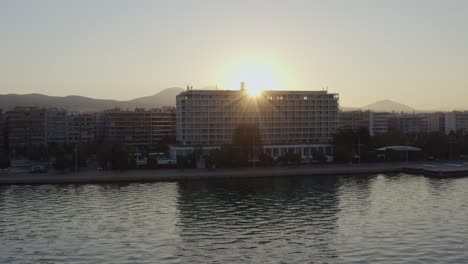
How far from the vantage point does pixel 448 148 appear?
51.5 meters

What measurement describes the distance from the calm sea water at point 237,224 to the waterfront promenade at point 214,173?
10.2 feet

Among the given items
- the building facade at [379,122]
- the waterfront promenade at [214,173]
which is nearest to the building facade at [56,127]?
the waterfront promenade at [214,173]

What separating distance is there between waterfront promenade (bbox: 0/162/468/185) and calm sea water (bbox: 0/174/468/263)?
3097mm

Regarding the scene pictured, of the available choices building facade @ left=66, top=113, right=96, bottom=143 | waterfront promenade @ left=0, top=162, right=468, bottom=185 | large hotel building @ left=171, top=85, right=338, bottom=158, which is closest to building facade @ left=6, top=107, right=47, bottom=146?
building facade @ left=66, top=113, right=96, bottom=143

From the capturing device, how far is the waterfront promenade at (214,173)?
37.4 metres

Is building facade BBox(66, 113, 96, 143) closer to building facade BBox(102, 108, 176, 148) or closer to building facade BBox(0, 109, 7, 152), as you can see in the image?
building facade BBox(102, 108, 176, 148)

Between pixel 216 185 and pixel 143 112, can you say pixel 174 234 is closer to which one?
pixel 216 185

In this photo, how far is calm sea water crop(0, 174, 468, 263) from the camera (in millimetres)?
16875

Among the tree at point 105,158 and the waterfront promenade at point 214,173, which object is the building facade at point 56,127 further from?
the waterfront promenade at point 214,173

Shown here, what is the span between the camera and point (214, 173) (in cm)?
4028

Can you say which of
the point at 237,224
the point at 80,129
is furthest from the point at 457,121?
the point at 237,224

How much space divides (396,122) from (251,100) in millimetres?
51645

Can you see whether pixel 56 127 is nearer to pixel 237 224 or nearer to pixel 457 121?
pixel 237 224

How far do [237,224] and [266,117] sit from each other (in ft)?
128
